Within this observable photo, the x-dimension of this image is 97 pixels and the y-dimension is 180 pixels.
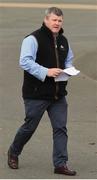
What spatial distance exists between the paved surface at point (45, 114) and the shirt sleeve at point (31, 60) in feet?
3.59

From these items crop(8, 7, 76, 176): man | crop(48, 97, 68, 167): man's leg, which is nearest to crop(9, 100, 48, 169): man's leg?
crop(8, 7, 76, 176): man

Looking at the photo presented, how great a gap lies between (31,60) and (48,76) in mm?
239

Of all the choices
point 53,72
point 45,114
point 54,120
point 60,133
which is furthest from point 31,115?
point 45,114

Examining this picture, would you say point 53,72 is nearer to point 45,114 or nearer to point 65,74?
point 65,74

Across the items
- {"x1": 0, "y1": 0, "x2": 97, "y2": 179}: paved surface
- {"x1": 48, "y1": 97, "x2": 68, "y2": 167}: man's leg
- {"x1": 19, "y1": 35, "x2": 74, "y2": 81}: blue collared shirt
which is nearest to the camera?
{"x1": 19, "y1": 35, "x2": 74, "y2": 81}: blue collared shirt

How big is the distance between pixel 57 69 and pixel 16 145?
3.32ft

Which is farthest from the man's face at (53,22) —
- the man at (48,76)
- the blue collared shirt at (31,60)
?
the blue collared shirt at (31,60)

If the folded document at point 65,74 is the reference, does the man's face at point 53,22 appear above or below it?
above

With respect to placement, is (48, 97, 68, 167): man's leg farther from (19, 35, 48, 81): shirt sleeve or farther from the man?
(19, 35, 48, 81): shirt sleeve

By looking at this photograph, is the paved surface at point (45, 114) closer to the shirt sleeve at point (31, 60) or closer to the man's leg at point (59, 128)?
the man's leg at point (59, 128)

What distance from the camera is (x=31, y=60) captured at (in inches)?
255

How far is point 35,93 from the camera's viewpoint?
6613 millimetres

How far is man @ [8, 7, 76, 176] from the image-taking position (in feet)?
21.3

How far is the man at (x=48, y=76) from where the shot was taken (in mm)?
6496
